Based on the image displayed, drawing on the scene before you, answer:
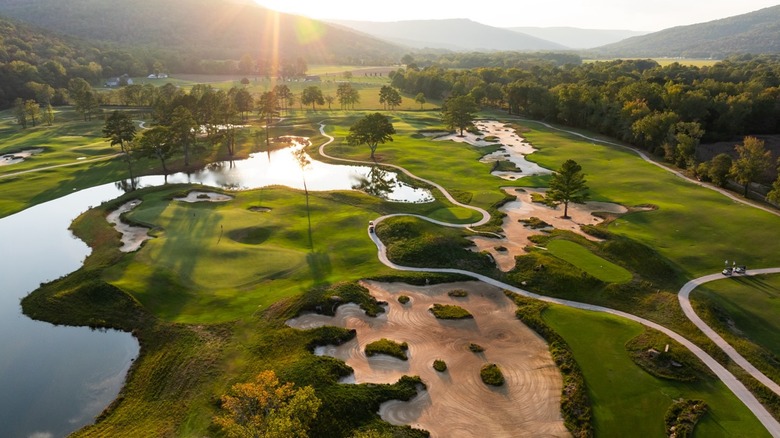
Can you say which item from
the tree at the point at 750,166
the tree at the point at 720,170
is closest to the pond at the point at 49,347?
the tree at the point at 720,170

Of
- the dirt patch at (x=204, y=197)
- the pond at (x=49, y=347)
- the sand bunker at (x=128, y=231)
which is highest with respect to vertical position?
the dirt patch at (x=204, y=197)

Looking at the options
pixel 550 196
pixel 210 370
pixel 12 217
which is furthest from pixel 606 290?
pixel 12 217

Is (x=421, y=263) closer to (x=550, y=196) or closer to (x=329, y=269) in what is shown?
(x=329, y=269)

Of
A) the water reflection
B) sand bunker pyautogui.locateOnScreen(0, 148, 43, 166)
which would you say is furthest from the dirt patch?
sand bunker pyautogui.locateOnScreen(0, 148, 43, 166)

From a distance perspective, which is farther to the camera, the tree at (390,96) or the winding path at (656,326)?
the tree at (390,96)

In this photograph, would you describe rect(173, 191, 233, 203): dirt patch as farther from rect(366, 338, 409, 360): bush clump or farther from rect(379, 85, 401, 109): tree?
rect(379, 85, 401, 109): tree

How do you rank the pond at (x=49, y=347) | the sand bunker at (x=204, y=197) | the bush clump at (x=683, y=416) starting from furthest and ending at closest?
the sand bunker at (x=204, y=197) → the pond at (x=49, y=347) → the bush clump at (x=683, y=416)

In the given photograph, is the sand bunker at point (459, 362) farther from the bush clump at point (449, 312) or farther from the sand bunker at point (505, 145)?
the sand bunker at point (505, 145)
